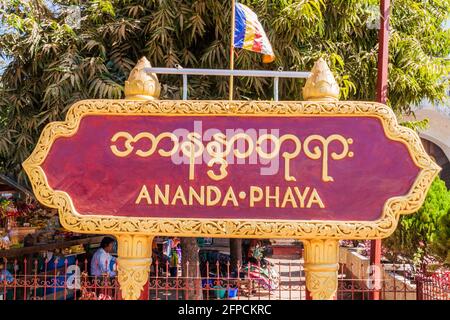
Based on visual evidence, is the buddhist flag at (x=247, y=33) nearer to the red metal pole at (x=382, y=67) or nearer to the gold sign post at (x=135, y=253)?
the gold sign post at (x=135, y=253)

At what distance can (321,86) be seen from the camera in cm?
303

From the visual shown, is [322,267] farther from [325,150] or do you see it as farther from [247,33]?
[247,33]

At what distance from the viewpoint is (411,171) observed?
290cm

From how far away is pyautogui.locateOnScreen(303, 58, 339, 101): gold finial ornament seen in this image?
303cm

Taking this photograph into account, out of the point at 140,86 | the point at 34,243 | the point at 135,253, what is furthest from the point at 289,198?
the point at 34,243

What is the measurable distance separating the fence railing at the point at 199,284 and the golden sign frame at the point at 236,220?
0.63 meters

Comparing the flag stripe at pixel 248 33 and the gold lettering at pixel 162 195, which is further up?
the flag stripe at pixel 248 33

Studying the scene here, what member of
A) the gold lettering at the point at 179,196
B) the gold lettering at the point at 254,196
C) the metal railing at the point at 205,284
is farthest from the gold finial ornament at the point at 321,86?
the metal railing at the point at 205,284

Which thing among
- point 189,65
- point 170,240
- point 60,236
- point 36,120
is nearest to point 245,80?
point 189,65

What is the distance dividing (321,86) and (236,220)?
1.12 metres

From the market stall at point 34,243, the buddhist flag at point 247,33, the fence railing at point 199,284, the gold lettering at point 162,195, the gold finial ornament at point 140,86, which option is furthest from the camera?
the market stall at point 34,243

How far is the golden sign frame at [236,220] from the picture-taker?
2.88 meters
